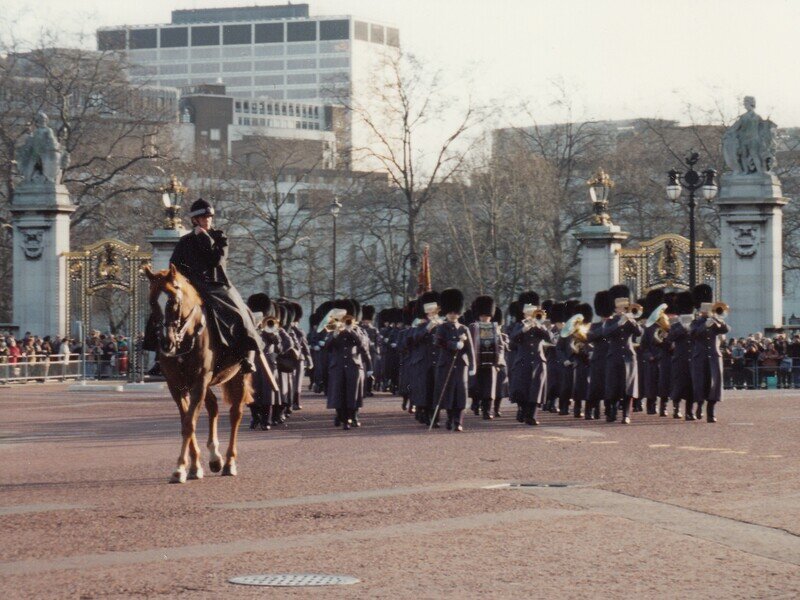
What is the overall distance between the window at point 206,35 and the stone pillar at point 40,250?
125275 mm

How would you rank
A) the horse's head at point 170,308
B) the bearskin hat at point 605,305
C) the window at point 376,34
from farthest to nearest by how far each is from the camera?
the window at point 376,34 < the bearskin hat at point 605,305 < the horse's head at point 170,308

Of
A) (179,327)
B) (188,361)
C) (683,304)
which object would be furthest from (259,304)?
(179,327)

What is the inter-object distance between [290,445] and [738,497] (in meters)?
7.06

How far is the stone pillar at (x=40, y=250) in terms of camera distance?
39094 millimetres

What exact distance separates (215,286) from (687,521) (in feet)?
17.3

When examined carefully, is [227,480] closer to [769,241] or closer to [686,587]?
[686,587]

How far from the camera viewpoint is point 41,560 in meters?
9.84

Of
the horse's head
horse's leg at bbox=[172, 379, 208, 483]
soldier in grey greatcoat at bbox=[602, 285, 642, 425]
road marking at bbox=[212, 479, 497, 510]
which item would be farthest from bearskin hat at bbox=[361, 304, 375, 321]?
road marking at bbox=[212, 479, 497, 510]

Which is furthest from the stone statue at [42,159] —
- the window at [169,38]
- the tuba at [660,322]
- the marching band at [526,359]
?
the window at [169,38]

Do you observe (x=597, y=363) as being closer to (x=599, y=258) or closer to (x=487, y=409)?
(x=487, y=409)

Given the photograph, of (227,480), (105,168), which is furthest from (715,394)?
(105,168)

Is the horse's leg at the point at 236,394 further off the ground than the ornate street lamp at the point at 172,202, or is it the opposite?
the ornate street lamp at the point at 172,202

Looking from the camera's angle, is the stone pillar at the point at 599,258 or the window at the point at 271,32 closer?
the stone pillar at the point at 599,258

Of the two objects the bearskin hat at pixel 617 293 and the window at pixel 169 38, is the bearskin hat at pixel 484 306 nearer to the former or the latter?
the bearskin hat at pixel 617 293
